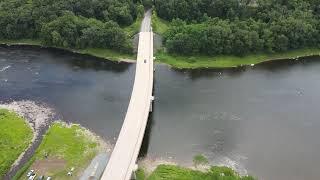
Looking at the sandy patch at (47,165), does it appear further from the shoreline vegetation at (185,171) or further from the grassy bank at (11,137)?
the shoreline vegetation at (185,171)

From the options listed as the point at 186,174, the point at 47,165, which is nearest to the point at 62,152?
the point at 47,165

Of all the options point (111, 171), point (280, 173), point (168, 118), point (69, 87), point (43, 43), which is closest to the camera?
point (111, 171)

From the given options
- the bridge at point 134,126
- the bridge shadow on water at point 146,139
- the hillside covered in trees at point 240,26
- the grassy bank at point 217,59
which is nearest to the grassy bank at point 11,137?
the bridge at point 134,126

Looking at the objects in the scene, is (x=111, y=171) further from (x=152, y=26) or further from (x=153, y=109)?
(x=152, y=26)

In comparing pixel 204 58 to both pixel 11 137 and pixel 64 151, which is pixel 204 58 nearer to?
pixel 64 151

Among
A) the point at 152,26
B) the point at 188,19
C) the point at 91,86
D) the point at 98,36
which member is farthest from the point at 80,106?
the point at 188,19
